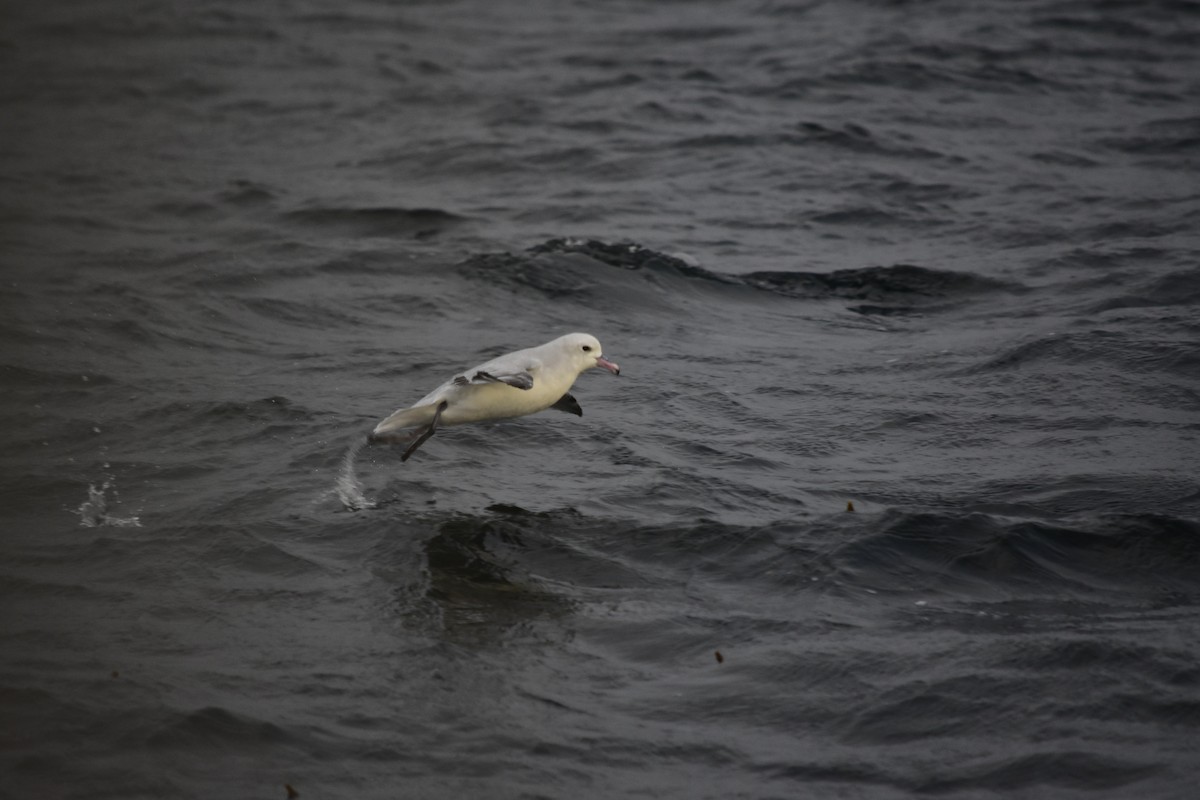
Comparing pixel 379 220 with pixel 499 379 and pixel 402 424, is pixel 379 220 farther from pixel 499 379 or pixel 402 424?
pixel 499 379

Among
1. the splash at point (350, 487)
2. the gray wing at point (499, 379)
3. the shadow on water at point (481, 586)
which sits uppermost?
the gray wing at point (499, 379)

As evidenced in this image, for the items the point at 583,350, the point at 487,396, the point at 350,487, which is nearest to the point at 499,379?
the point at 487,396

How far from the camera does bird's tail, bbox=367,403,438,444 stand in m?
7.94

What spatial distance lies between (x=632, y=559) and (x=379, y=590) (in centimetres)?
134

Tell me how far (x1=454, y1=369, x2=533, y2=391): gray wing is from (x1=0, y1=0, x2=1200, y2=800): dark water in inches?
25.9

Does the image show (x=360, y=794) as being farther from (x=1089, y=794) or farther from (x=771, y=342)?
(x=771, y=342)

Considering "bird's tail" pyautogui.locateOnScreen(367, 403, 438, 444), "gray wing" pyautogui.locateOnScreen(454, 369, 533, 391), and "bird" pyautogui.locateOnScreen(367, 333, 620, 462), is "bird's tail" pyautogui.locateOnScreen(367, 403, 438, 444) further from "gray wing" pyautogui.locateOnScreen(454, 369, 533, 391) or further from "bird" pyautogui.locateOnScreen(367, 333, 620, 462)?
"gray wing" pyautogui.locateOnScreen(454, 369, 533, 391)

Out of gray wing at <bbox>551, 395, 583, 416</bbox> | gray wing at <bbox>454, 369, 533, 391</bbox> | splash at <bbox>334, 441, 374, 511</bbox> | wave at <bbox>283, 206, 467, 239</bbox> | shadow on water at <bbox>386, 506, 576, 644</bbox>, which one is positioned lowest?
shadow on water at <bbox>386, 506, 576, 644</bbox>

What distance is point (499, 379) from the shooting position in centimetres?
781

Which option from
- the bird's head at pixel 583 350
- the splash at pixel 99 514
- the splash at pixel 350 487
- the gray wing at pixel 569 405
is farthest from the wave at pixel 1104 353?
the splash at pixel 99 514

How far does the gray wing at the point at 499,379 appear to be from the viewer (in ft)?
25.7

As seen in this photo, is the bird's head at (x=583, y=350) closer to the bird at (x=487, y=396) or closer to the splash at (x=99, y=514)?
→ the bird at (x=487, y=396)

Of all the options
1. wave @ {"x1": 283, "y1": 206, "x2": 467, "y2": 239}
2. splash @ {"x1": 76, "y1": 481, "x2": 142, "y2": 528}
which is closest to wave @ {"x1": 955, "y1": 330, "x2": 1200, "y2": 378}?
splash @ {"x1": 76, "y1": 481, "x2": 142, "y2": 528}

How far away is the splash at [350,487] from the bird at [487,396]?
0.58 feet
